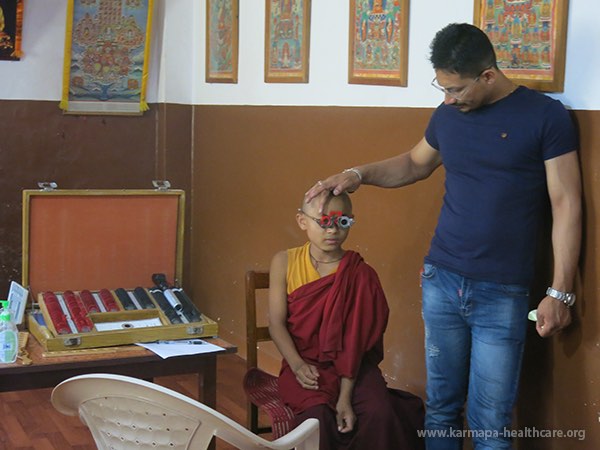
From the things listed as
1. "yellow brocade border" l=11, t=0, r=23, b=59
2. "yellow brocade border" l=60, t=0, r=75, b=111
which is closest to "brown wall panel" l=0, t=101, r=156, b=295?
"yellow brocade border" l=60, t=0, r=75, b=111

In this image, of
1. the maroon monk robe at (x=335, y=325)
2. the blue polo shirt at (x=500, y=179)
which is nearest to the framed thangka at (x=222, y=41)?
the maroon monk robe at (x=335, y=325)

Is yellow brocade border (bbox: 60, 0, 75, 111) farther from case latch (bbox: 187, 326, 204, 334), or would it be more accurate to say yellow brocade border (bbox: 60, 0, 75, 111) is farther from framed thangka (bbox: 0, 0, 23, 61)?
case latch (bbox: 187, 326, 204, 334)

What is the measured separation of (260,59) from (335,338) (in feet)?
7.33

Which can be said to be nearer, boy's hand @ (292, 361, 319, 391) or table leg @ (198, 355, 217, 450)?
table leg @ (198, 355, 217, 450)

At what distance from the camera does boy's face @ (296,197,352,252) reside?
3131 millimetres

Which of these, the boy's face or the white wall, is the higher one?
the white wall

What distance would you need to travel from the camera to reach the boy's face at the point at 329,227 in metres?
3.13

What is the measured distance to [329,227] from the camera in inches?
123

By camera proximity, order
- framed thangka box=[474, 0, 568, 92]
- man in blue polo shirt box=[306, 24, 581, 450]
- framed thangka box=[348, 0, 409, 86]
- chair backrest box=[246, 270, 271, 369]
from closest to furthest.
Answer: man in blue polo shirt box=[306, 24, 581, 450] < framed thangka box=[474, 0, 568, 92] < chair backrest box=[246, 270, 271, 369] < framed thangka box=[348, 0, 409, 86]

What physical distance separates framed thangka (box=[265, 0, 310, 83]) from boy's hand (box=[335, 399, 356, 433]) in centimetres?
191

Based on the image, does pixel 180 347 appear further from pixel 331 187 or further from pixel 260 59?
pixel 260 59

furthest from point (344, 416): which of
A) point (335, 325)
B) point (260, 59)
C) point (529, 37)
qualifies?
point (260, 59)

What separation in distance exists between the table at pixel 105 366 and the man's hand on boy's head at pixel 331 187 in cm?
57

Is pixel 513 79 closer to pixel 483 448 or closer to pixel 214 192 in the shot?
pixel 483 448
